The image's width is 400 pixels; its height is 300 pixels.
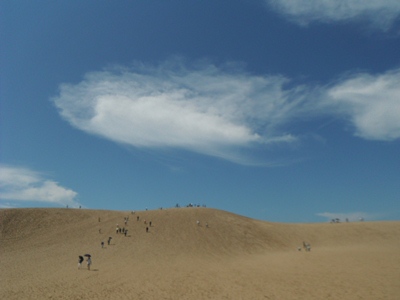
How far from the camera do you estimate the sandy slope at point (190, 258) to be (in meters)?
22.4

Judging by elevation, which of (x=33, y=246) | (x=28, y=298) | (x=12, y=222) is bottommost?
(x=28, y=298)

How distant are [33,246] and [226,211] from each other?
38890mm

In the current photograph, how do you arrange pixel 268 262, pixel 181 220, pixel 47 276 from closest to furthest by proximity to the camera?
pixel 47 276
pixel 268 262
pixel 181 220

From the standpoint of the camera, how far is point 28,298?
66.9 feet

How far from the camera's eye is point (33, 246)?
4194 cm

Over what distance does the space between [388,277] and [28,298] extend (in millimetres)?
28564

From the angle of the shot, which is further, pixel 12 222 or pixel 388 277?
pixel 12 222

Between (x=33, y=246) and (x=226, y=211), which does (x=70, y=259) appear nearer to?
(x=33, y=246)

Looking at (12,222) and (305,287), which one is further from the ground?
(12,222)

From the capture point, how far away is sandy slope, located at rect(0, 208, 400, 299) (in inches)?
Result: 880

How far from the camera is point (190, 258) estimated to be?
125ft

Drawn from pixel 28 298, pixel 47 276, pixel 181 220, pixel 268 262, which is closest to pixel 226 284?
pixel 268 262

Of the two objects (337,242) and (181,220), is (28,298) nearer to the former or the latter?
(181,220)

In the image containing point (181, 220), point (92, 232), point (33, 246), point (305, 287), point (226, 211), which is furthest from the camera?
point (226, 211)
